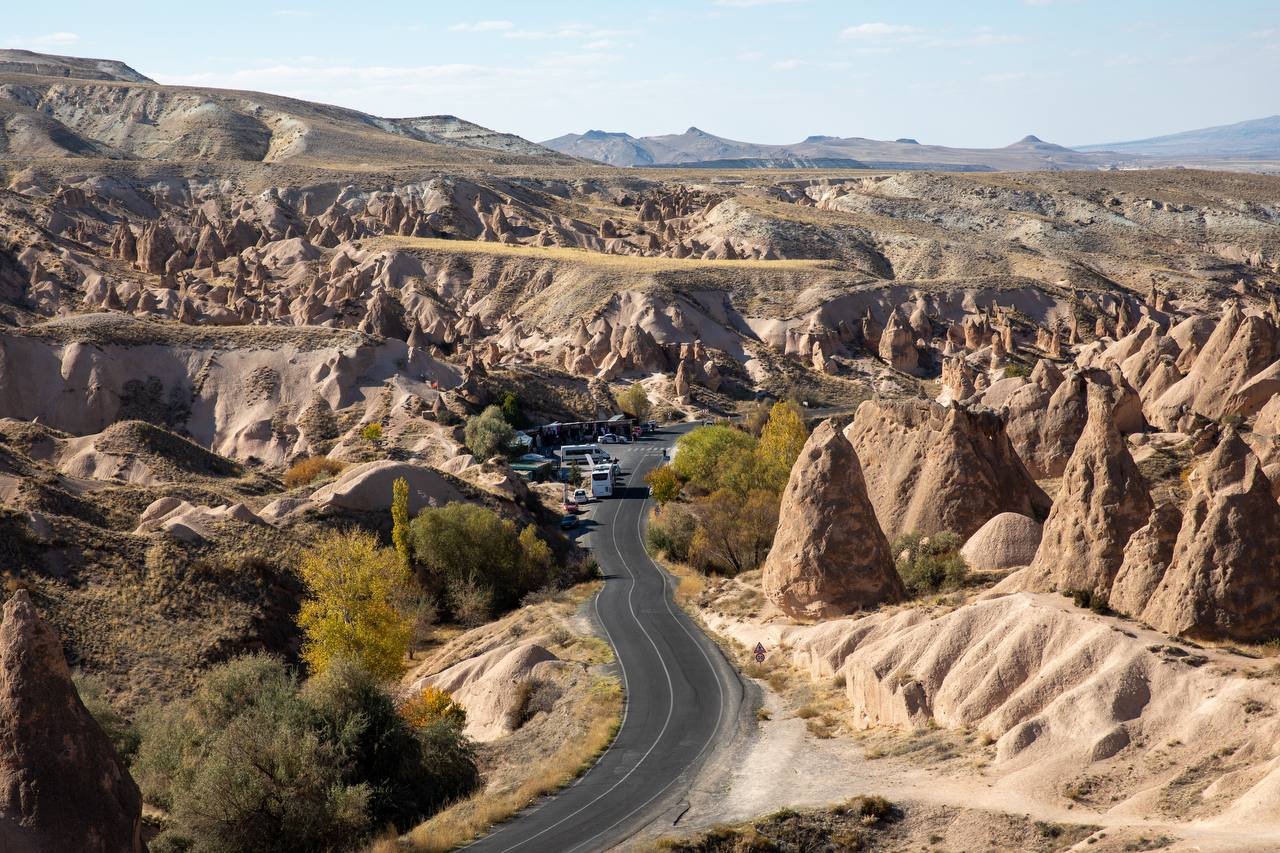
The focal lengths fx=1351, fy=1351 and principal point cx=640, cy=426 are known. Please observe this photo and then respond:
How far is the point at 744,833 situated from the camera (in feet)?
74.2

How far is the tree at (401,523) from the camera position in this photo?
154 feet

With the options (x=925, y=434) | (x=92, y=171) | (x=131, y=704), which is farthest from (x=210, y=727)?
(x=92, y=171)

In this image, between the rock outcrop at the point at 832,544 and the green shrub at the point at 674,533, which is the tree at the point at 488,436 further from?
the rock outcrop at the point at 832,544

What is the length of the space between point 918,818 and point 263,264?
10823cm

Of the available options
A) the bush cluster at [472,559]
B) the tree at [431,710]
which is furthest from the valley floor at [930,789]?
the bush cluster at [472,559]

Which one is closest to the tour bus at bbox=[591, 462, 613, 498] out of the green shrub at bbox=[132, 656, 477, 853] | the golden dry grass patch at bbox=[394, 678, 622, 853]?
the golden dry grass patch at bbox=[394, 678, 622, 853]

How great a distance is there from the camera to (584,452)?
2879 inches

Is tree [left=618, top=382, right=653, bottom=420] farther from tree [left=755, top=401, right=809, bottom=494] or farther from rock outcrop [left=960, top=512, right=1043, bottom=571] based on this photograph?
rock outcrop [left=960, top=512, right=1043, bottom=571]

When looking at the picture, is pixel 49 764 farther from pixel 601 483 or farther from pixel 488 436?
pixel 488 436

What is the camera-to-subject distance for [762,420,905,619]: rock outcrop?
113 feet

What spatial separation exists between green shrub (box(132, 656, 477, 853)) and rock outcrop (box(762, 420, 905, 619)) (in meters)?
10.0

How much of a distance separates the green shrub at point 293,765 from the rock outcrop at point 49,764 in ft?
10.7

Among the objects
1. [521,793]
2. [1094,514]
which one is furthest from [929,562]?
[521,793]

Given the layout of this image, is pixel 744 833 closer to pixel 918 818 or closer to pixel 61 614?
pixel 918 818
